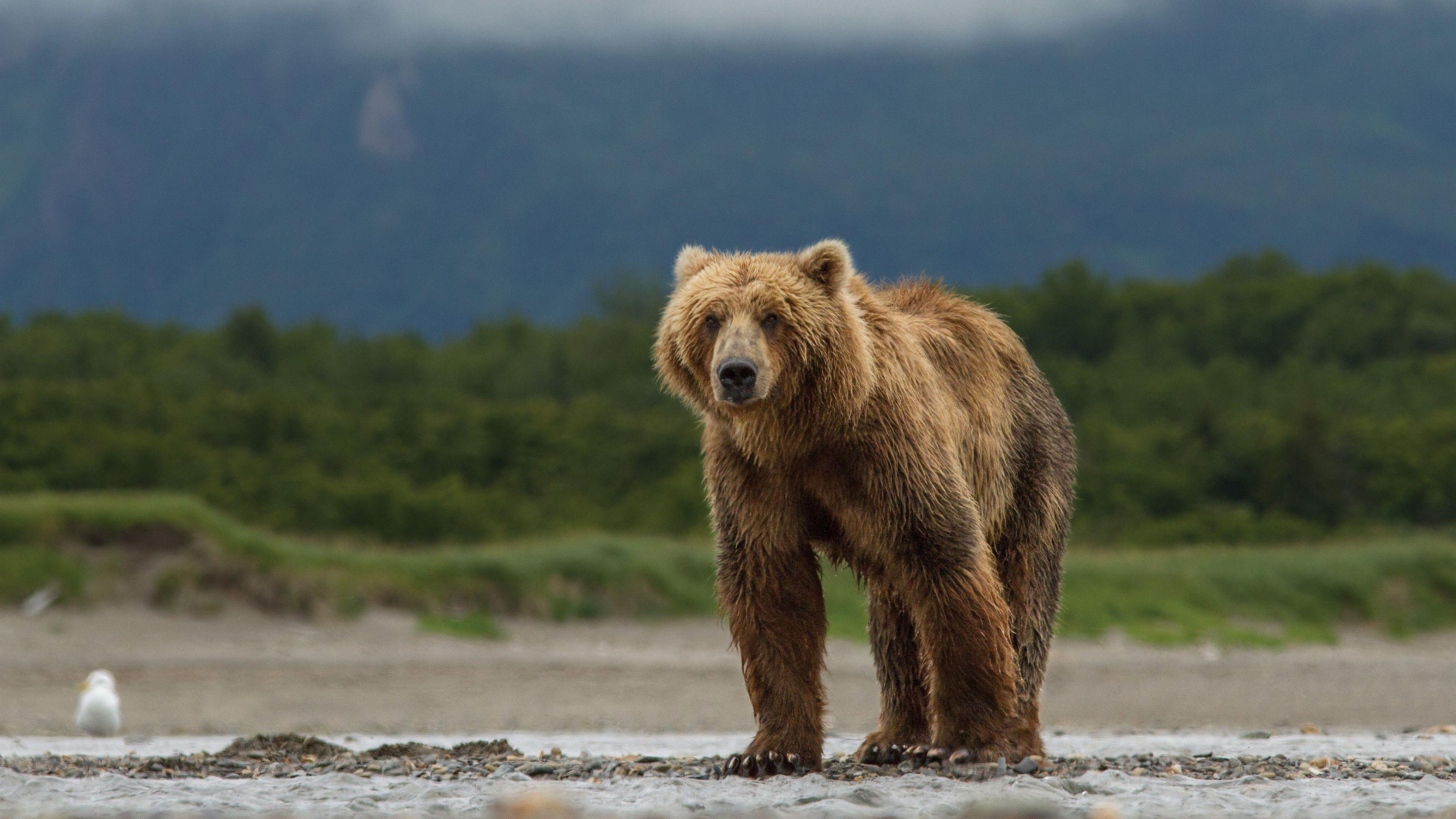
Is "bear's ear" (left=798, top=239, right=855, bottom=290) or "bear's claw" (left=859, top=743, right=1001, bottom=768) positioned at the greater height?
"bear's ear" (left=798, top=239, right=855, bottom=290)

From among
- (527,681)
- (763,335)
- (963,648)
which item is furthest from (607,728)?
(763,335)

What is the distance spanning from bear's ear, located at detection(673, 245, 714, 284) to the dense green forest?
23.7 metres

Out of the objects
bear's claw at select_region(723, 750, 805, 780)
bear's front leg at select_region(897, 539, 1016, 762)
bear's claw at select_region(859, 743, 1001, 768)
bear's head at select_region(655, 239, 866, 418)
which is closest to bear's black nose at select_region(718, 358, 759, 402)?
bear's head at select_region(655, 239, 866, 418)

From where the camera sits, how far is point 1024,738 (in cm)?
737

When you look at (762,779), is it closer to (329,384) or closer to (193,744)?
(193,744)

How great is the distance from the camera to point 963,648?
6.77 meters

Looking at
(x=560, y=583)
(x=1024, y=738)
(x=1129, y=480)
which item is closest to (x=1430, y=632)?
(x=1129, y=480)

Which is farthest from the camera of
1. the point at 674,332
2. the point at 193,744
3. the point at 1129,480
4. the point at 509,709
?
the point at 1129,480

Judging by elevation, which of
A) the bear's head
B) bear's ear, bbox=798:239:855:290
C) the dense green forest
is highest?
the dense green forest

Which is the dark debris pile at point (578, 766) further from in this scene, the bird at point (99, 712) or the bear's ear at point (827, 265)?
the bird at point (99, 712)

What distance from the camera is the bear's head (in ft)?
20.5

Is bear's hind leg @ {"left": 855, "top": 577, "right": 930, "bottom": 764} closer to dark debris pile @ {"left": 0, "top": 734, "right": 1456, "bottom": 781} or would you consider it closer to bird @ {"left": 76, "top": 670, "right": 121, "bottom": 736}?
dark debris pile @ {"left": 0, "top": 734, "right": 1456, "bottom": 781}

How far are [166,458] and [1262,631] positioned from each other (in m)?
22.0

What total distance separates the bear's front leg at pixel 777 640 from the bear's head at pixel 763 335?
0.71 m
